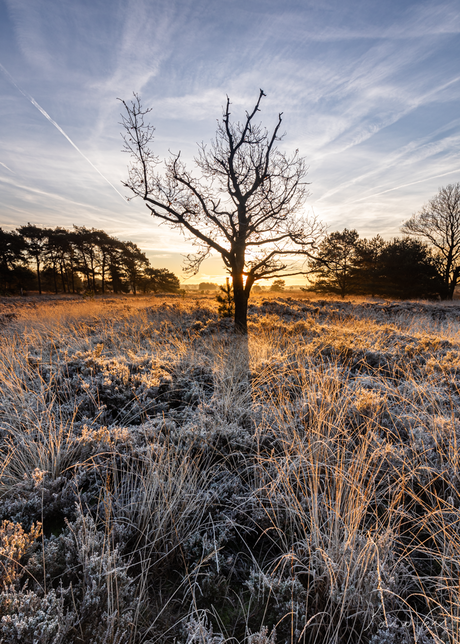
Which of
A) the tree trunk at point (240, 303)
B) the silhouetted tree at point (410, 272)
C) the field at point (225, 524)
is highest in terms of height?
the silhouetted tree at point (410, 272)

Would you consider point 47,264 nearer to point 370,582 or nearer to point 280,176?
point 280,176

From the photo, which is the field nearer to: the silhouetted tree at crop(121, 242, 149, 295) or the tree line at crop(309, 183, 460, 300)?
the tree line at crop(309, 183, 460, 300)

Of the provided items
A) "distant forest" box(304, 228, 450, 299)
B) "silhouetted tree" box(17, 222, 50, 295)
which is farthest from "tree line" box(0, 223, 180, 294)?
"distant forest" box(304, 228, 450, 299)

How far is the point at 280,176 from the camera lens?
31.4 ft

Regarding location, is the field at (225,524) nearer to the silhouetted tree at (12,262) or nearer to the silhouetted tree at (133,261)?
the silhouetted tree at (12,262)

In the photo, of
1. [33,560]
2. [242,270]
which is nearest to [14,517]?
[33,560]

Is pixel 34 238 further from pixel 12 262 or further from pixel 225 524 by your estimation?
pixel 225 524

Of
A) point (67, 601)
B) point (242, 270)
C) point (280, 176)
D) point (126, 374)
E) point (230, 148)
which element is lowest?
point (67, 601)

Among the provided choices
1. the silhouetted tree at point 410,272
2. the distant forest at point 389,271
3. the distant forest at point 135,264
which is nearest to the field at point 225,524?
the distant forest at point 135,264

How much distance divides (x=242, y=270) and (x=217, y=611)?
29.0 feet

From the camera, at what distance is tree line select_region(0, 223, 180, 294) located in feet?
137

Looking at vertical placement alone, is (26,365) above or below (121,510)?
above

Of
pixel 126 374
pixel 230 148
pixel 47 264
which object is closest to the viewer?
pixel 126 374

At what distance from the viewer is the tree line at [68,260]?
41.7 meters
